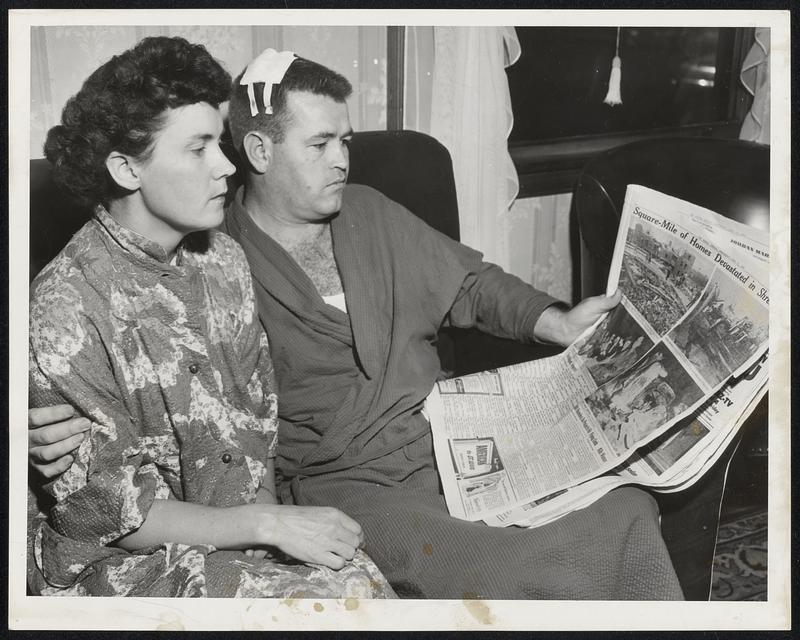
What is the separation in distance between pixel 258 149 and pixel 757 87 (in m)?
1.74

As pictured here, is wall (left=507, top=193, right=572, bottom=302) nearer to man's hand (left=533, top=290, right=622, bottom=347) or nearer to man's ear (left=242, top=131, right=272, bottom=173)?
man's hand (left=533, top=290, right=622, bottom=347)

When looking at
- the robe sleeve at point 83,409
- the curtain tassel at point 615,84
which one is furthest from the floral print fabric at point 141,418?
the curtain tassel at point 615,84

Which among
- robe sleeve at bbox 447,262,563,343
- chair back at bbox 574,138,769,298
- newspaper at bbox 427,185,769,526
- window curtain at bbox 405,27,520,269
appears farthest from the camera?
window curtain at bbox 405,27,520,269

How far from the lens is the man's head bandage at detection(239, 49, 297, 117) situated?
1368 mm

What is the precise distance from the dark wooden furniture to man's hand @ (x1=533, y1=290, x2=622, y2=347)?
13.2 inches

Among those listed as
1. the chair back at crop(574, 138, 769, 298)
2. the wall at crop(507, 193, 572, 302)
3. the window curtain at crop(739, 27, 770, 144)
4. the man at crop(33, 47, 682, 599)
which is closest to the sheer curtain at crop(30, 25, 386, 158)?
the man at crop(33, 47, 682, 599)

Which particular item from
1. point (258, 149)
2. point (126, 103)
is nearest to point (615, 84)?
point (258, 149)

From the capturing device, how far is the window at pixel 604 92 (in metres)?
2.26

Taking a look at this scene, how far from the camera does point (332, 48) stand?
1724mm

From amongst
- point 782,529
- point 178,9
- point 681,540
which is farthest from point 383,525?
point 178,9

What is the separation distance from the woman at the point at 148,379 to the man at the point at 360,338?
16 cm

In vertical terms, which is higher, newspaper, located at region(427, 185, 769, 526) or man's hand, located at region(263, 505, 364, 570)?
newspaper, located at region(427, 185, 769, 526)

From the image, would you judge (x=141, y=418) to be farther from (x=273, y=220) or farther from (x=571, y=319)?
(x=571, y=319)

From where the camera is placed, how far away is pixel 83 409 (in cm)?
104
